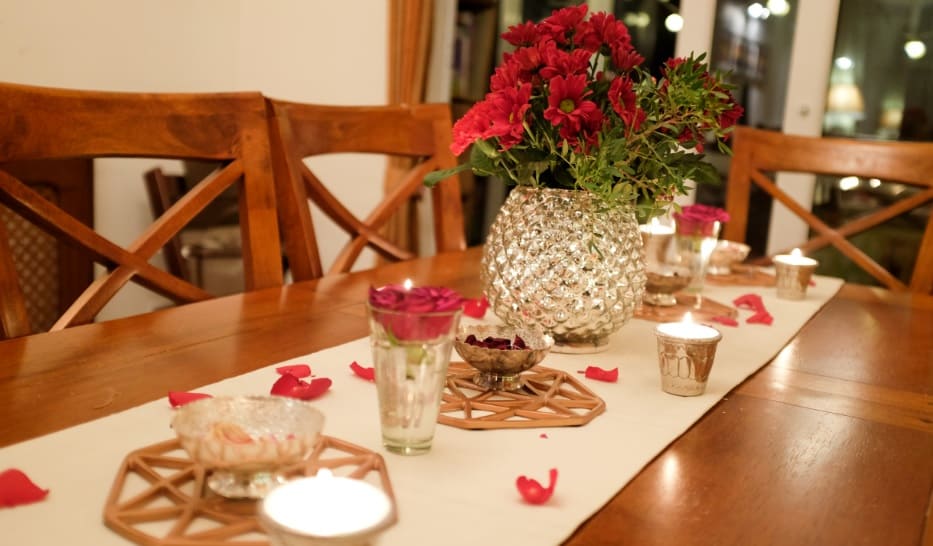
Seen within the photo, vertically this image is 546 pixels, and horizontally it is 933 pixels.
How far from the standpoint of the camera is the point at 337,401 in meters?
0.93

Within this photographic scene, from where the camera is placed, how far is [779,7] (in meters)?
3.30

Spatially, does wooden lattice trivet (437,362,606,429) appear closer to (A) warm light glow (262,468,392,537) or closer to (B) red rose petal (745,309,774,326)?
(A) warm light glow (262,468,392,537)

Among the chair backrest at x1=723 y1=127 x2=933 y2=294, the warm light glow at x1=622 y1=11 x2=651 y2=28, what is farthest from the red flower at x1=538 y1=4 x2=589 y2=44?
the warm light glow at x1=622 y1=11 x2=651 y2=28

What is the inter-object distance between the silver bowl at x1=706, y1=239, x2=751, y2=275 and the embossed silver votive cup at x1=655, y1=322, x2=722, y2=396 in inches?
32.0

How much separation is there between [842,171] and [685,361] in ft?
4.40

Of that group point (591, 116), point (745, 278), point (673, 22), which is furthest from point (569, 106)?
point (673, 22)

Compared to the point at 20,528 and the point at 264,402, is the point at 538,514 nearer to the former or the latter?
the point at 264,402

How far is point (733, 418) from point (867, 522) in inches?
9.6

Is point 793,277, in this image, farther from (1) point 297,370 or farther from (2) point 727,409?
(1) point 297,370

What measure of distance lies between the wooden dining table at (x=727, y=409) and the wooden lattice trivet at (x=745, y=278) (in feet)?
0.86

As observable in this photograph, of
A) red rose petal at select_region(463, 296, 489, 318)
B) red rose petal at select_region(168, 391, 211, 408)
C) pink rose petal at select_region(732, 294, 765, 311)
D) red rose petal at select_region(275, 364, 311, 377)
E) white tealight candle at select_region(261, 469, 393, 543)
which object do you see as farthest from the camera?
pink rose petal at select_region(732, 294, 765, 311)

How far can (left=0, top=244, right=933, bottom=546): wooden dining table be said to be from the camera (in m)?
0.71

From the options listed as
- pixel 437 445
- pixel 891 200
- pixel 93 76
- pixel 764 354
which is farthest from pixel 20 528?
pixel 891 200

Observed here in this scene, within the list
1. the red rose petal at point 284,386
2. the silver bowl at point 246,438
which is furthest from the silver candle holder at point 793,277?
the silver bowl at point 246,438
